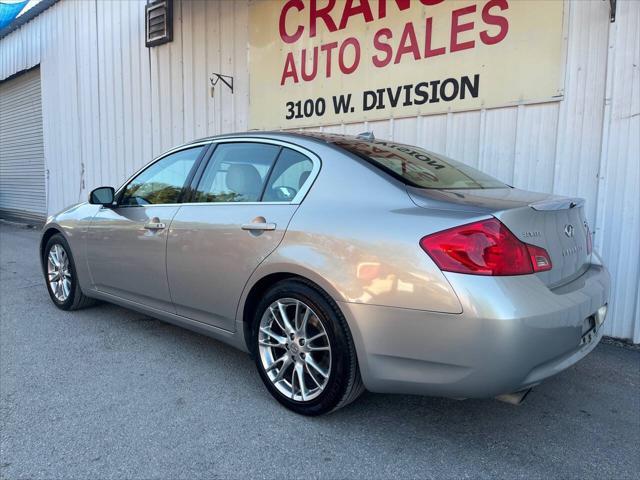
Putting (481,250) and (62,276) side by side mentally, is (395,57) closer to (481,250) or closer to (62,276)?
(481,250)

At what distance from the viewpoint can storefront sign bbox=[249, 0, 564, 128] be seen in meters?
4.52

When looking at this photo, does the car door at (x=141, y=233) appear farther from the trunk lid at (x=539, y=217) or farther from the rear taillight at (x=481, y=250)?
the rear taillight at (x=481, y=250)

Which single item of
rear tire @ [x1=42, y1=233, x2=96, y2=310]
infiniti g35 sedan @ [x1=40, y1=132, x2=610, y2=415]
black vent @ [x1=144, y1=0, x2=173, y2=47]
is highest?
black vent @ [x1=144, y1=0, x2=173, y2=47]

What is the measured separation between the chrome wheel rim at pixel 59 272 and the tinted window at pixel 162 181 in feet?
3.63

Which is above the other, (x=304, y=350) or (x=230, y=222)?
(x=230, y=222)

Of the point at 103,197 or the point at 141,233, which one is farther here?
the point at 103,197

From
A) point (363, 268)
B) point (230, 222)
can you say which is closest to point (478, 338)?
point (363, 268)

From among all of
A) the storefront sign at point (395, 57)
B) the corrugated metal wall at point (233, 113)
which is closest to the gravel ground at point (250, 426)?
the corrugated metal wall at point (233, 113)

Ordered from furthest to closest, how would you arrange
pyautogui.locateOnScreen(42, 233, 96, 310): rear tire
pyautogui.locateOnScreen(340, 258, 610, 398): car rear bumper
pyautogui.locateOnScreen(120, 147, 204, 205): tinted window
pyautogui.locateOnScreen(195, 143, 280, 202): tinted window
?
pyautogui.locateOnScreen(42, 233, 96, 310): rear tire < pyautogui.locateOnScreen(120, 147, 204, 205): tinted window < pyautogui.locateOnScreen(195, 143, 280, 202): tinted window < pyautogui.locateOnScreen(340, 258, 610, 398): car rear bumper

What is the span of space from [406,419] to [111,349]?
2267mm

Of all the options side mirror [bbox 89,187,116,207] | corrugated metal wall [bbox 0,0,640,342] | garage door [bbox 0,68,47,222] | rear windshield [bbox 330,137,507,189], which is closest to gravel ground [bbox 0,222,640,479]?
side mirror [bbox 89,187,116,207]

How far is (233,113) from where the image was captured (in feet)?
24.7

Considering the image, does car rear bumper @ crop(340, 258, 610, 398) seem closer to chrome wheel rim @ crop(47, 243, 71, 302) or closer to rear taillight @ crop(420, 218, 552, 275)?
rear taillight @ crop(420, 218, 552, 275)

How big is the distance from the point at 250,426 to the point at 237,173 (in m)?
1.55
